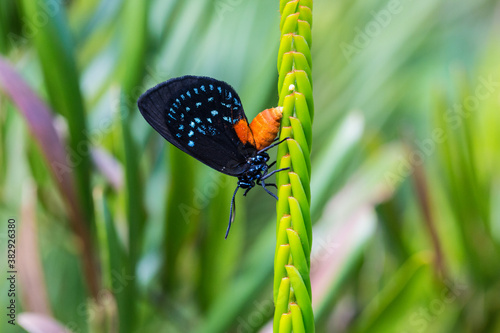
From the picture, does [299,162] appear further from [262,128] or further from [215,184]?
[215,184]

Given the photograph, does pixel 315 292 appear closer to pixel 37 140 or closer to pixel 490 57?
pixel 37 140

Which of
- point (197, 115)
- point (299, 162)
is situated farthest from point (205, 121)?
point (299, 162)

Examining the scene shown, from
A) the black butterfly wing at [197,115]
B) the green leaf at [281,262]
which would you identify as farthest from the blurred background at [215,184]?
the green leaf at [281,262]

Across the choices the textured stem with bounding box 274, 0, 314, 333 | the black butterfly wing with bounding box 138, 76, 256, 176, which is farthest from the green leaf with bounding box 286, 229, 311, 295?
the black butterfly wing with bounding box 138, 76, 256, 176

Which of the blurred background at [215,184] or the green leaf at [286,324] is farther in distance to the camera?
the blurred background at [215,184]

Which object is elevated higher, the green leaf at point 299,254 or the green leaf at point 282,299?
the green leaf at point 299,254

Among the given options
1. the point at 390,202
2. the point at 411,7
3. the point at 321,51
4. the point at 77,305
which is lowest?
the point at 77,305

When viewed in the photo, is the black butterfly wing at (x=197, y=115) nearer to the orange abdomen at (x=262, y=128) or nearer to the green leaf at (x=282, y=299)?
the orange abdomen at (x=262, y=128)

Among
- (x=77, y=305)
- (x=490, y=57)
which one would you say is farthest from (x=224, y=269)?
(x=490, y=57)

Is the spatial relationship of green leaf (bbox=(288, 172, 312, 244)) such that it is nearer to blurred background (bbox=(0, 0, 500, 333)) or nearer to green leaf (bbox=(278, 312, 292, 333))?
green leaf (bbox=(278, 312, 292, 333))
